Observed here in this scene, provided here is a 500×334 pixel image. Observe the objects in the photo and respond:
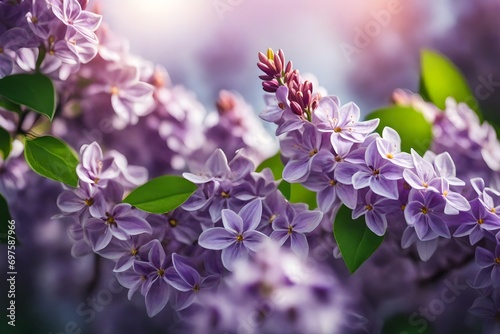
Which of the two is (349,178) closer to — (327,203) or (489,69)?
(327,203)

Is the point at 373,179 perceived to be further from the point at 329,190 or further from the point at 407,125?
the point at 407,125

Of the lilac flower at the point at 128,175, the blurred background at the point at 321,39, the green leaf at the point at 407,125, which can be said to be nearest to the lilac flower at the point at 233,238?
the lilac flower at the point at 128,175

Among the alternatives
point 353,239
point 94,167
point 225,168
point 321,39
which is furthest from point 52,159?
point 321,39

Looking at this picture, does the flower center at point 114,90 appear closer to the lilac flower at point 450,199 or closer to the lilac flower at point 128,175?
the lilac flower at point 128,175

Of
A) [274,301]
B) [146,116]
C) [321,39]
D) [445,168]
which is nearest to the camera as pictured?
[274,301]

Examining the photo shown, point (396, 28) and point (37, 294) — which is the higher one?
point (396, 28)

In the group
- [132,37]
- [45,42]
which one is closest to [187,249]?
[45,42]
